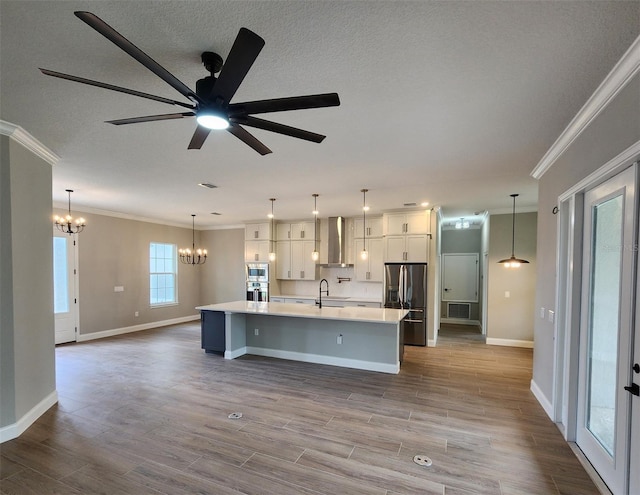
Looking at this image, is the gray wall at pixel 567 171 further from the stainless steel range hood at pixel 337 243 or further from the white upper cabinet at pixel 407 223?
the stainless steel range hood at pixel 337 243

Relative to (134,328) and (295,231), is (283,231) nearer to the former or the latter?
(295,231)

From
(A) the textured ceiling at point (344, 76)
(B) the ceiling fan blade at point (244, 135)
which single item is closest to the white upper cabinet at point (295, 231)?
(A) the textured ceiling at point (344, 76)

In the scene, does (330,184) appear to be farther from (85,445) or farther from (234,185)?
(85,445)

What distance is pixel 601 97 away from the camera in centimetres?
214

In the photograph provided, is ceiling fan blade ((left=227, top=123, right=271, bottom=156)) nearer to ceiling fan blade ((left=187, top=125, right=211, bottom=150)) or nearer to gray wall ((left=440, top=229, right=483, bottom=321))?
ceiling fan blade ((left=187, top=125, right=211, bottom=150))

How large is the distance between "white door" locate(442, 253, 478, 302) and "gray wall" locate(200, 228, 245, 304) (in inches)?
237

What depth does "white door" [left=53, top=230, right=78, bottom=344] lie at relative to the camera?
20.2 feet

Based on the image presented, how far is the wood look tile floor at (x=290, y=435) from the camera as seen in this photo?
7.56 feet

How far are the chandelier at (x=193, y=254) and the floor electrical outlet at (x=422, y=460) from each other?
293 inches

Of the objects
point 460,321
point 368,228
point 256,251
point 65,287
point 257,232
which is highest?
point 368,228

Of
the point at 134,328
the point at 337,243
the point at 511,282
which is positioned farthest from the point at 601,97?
the point at 134,328

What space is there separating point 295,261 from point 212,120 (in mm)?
6353

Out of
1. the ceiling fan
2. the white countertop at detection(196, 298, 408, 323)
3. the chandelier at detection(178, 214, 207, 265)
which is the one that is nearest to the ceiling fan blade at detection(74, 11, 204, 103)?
the ceiling fan

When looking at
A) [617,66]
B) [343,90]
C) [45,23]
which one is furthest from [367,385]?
[45,23]
